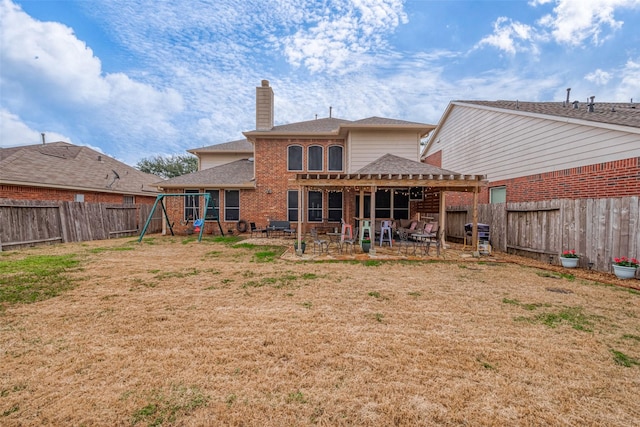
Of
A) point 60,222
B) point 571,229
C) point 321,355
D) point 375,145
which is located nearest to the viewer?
point 321,355

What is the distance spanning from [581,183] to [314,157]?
10.1 m

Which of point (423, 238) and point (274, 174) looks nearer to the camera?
point (423, 238)

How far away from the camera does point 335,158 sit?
45.5 ft

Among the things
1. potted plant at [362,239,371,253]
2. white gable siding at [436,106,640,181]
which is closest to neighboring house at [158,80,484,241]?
white gable siding at [436,106,640,181]

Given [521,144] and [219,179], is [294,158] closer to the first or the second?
[219,179]

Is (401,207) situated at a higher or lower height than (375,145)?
lower

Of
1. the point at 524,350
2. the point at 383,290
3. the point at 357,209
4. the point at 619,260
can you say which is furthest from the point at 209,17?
the point at 619,260

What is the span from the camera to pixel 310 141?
13711 mm

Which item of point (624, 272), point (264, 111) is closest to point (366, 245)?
point (624, 272)

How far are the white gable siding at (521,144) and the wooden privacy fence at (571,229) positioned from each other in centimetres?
142

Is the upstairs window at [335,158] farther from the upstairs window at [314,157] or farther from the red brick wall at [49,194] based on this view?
the red brick wall at [49,194]

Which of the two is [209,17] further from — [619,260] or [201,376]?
[619,260]

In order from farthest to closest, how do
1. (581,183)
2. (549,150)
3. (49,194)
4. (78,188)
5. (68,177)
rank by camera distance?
(68,177), (78,188), (49,194), (549,150), (581,183)

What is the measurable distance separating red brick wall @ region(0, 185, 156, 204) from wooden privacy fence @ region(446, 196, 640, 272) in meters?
19.6
